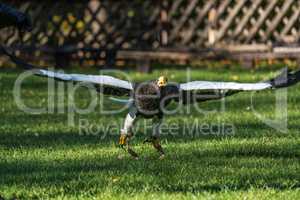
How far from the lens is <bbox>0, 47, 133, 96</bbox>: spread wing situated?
249 inches

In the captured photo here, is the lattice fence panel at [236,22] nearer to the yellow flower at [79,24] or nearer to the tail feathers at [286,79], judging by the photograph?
the yellow flower at [79,24]

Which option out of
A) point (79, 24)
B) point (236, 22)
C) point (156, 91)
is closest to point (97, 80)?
point (156, 91)

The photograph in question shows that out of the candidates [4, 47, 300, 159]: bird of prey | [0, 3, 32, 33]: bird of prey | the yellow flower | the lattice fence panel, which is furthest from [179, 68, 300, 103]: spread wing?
the yellow flower

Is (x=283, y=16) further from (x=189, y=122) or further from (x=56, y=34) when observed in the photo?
(x=189, y=122)

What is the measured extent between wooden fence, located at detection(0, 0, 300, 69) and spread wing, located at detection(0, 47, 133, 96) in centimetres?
1219

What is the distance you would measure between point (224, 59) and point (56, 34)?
4028mm

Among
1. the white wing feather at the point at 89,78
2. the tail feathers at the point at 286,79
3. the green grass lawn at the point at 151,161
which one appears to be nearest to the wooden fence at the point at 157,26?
the green grass lawn at the point at 151,161

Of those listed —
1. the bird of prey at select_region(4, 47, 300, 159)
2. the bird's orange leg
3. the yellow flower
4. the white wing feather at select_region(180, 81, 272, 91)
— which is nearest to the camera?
the white wing feather at select_region(180, 81, 272, 91)

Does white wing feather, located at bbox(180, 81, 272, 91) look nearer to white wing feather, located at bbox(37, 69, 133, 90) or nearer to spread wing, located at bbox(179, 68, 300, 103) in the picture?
spread wing, located at bbox(179, 68, 300, 103)

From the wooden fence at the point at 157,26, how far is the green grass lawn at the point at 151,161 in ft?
26.3

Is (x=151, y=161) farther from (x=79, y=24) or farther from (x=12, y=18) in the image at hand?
(x=79, y=24)

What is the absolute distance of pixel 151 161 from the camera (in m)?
7.77

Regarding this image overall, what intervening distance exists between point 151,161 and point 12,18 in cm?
233

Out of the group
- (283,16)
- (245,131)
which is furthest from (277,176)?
(283,16)
